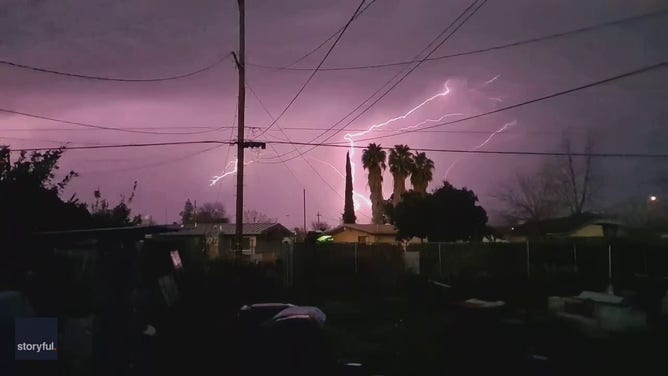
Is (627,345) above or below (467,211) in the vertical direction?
below

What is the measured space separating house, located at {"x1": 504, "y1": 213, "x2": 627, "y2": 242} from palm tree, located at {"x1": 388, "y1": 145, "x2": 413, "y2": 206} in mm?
20523

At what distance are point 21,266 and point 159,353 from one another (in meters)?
2.12

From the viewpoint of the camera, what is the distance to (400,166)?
56.3 m

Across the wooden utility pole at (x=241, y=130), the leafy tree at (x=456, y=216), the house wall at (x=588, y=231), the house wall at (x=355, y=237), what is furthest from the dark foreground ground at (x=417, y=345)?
the house wall at (x=355, y=237)

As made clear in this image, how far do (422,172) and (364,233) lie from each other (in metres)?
7.35

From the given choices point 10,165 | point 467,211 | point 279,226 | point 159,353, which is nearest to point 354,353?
point 159,353

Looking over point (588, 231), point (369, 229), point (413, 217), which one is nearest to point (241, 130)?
point (588, 231)

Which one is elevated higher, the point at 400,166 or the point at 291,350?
the point at 400,166

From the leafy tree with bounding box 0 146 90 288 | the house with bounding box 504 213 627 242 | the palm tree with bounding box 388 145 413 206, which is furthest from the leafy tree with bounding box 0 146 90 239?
the palm tree with bounding box 388 145 413 206

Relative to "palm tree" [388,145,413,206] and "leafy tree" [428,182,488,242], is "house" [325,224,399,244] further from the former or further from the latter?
"leafy tree" [428,182,488,242]

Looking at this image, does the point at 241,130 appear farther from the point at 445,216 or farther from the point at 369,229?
the point at 369,229

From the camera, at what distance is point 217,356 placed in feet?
29.4

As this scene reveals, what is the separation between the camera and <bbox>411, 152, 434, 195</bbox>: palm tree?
55.2 metres

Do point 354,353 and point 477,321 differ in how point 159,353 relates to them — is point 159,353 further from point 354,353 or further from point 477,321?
point 477,321
